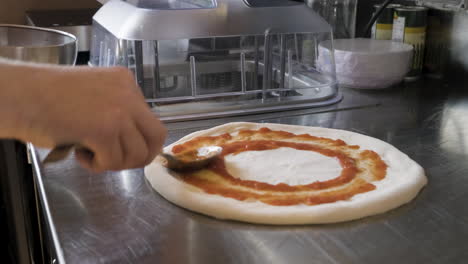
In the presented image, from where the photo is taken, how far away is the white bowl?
131cm

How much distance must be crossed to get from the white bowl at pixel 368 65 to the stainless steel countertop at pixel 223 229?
40 cm

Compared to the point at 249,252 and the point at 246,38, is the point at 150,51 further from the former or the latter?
the point at 249,252

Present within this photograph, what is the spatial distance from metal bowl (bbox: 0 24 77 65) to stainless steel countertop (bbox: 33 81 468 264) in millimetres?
231

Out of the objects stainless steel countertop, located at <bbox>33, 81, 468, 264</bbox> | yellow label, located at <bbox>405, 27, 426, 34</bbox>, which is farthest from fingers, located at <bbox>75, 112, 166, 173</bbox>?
yellow label, located at <bbox>405, 27, 426, 34</bbox>

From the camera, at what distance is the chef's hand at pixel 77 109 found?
0.52 metres

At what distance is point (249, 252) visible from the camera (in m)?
0.65

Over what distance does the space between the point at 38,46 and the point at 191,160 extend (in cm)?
47

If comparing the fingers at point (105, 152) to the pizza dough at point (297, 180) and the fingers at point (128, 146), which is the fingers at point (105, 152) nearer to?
the fingers at point (128, 146)

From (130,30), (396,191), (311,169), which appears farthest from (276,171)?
(130,30)

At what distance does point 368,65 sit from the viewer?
4.34ft

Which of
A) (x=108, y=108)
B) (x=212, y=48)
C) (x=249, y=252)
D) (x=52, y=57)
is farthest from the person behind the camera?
(x=212, y=48)

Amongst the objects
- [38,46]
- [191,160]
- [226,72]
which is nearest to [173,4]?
[226,72]

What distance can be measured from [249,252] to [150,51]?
630 mm

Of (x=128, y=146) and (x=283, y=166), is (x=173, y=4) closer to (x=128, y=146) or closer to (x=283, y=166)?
(x=283, y=166)
